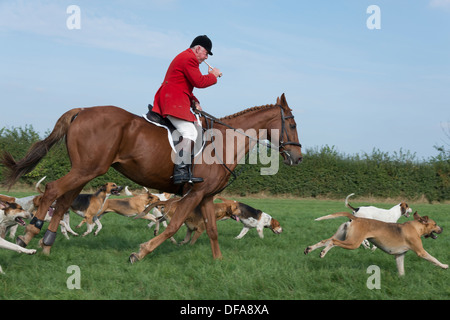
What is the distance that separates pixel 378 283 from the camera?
17.2 feet

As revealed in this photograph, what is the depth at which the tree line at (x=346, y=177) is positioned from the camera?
26984mm

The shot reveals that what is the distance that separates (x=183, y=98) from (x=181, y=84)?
0.79 feet

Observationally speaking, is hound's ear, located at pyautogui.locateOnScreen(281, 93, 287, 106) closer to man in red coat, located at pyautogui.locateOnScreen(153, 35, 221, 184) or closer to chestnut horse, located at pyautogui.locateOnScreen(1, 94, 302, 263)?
chestnut horse, located at pyautogui.locateOnScreen(1, 94, 302, 263)

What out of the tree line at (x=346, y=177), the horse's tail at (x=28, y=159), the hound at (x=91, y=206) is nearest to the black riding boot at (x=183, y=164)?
the horse's tail at (x=28, y=159)

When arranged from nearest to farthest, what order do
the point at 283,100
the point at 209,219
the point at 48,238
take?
the point at 48,238 < the point at 209,219 < the point at 283,100

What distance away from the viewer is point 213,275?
5520 millimetres

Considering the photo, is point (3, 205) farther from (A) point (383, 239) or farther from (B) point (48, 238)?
(A) point (383, 239)

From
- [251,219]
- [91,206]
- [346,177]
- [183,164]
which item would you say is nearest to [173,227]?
[183,164]

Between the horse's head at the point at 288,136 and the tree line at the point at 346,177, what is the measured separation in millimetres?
18543

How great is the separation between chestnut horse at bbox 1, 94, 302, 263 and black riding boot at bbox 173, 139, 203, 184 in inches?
5.5

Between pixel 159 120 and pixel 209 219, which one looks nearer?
pixel 159 120

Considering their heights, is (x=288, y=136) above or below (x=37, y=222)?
above

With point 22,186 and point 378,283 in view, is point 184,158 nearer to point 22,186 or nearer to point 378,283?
point 378,283
